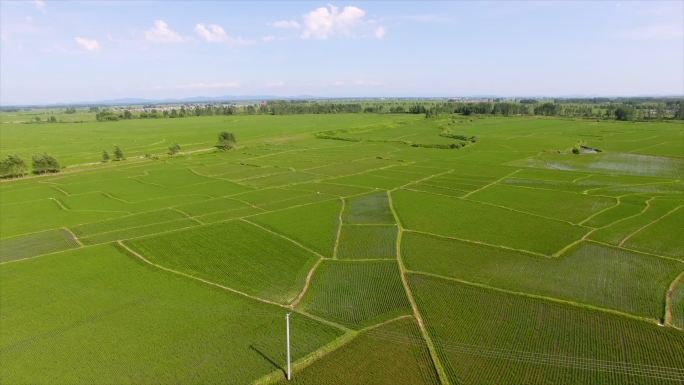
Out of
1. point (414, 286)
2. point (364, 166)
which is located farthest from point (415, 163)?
point (414, 286)

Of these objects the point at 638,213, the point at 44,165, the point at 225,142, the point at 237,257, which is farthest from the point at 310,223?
the point at 225,142

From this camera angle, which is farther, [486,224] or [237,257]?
[486,224]

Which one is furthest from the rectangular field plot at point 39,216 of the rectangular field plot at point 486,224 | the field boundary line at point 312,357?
the rectangular field plot at point 486,224

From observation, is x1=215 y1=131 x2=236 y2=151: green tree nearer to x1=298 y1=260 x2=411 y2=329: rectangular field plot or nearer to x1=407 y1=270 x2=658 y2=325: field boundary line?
x1=298 y1=260 x2=411 y2=329: rectangular field plot

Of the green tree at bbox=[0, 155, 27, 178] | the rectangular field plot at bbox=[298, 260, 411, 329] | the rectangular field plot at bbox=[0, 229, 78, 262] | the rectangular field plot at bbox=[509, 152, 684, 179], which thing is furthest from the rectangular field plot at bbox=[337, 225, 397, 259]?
the green tree at bbox=[0, 155, 27, 178]

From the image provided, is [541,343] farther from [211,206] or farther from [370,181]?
[370,181]
